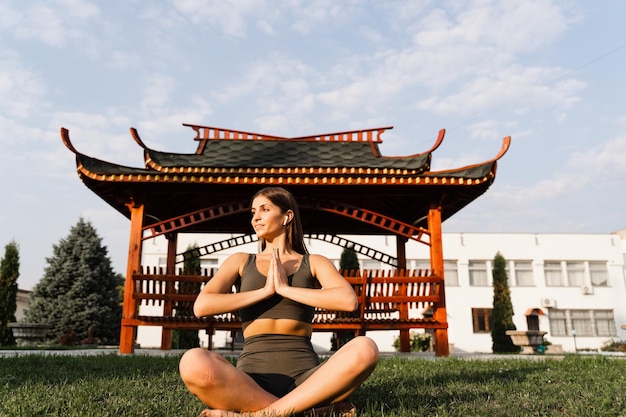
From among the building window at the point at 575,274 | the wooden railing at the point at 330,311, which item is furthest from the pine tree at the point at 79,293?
the building window at the point at 575,274

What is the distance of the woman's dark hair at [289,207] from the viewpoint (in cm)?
311

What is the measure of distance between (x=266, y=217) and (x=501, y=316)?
23.6m

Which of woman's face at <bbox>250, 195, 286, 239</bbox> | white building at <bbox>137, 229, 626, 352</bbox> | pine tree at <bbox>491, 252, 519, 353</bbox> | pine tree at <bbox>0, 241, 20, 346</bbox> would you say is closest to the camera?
woman's face at <bbox>250, 195, 286, 239</bbox>

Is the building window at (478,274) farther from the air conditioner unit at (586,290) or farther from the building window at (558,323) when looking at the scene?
the air conditioner unit at (586,290)

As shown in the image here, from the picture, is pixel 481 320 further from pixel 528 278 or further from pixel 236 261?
pixel 236 261

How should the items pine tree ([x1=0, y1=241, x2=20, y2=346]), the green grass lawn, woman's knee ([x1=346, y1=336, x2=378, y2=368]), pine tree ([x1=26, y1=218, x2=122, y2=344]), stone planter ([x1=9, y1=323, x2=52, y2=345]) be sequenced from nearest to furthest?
1. woman's knee ([x1=346, y1=336, x2=378, y2=368])
2. the green grass lawn
3. stone planter ([x1=9, y1=323, x2=52, y2=345])
4. pine tree ([x1=0, y1=241, x2=20, y2=346])
5. pine tree ([x1=26, y1=218, x2=122, y2=344])

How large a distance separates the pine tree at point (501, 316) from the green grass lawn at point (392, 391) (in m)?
18.0

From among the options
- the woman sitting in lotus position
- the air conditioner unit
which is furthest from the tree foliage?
the woman sitting in lotus position

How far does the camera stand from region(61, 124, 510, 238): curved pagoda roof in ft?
32.0

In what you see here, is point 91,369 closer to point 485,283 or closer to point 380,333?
point 380,333

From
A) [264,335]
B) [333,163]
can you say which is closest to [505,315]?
[333,163]

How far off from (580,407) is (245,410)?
2.53m

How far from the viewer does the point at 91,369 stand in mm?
5836

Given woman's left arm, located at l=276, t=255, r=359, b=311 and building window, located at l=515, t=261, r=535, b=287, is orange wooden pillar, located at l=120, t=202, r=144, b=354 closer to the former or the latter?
woman's left arm, located at l=276, t=255, r=359, b=311
